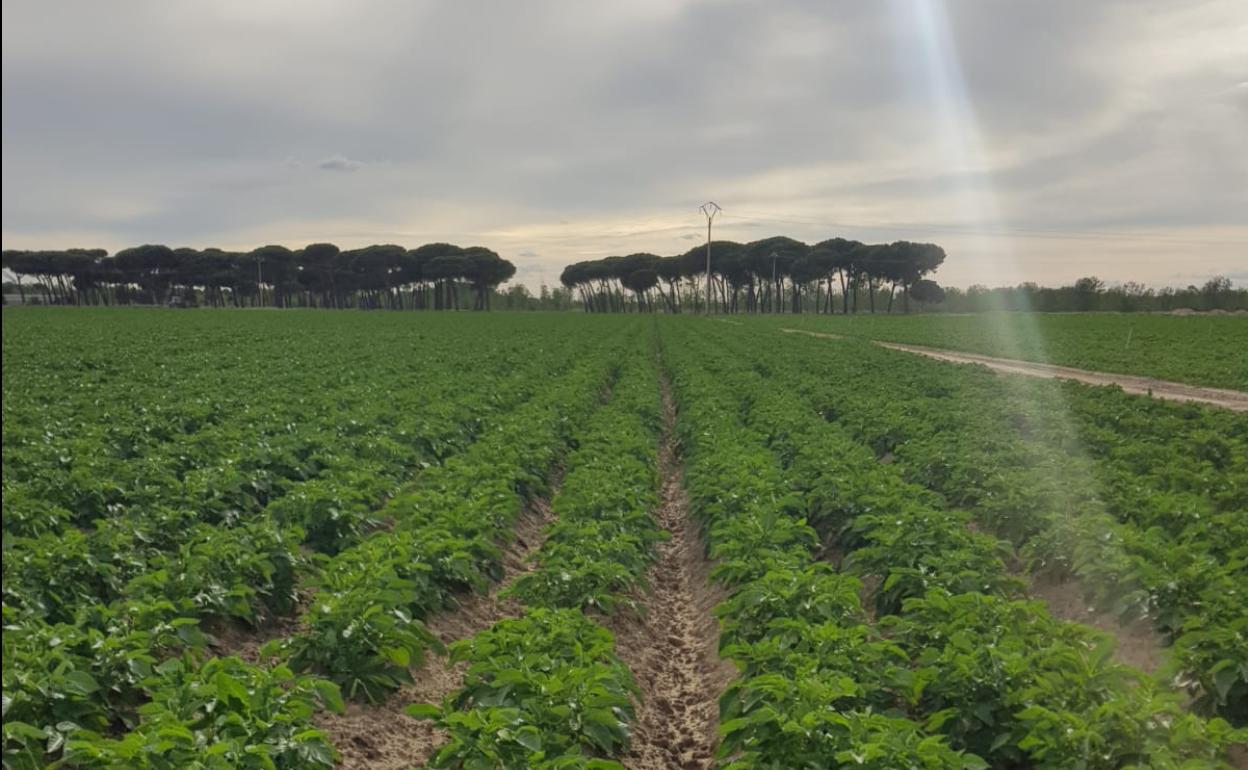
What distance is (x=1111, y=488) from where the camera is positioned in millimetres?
8750

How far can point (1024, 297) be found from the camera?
112438mm

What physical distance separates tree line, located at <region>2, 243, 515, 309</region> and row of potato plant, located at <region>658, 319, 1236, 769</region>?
123586mm

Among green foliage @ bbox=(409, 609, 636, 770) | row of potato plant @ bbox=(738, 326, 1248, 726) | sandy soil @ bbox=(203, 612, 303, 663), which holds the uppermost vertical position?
row of potato plant @ bbox=(738, 326, 1248, 726)

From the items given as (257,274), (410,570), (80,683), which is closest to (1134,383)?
(410,570)

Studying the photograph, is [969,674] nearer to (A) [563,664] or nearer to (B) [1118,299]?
(A) [563,664]

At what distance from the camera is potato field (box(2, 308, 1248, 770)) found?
4.32m

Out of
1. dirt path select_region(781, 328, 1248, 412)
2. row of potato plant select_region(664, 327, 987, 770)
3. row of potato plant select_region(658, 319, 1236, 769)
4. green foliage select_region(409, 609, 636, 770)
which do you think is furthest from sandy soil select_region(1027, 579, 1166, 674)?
dirt path select_region(781, 328, 1248, 412)

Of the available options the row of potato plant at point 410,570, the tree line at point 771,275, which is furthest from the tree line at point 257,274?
the row of potato plant at point 410,570

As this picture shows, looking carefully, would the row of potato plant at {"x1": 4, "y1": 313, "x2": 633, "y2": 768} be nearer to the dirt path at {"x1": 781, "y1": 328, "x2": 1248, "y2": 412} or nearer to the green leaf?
the green leaf

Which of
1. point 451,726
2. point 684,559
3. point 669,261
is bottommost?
point 684,559

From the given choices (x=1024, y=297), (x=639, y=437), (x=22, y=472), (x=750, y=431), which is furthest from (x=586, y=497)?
(x=1024, y=297)

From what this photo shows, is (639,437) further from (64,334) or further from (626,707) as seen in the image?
(64,334)

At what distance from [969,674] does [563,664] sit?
247 cm

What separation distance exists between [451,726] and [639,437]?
8997mm
